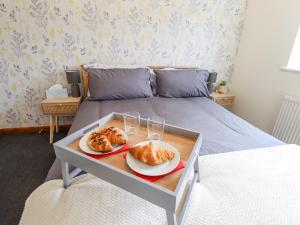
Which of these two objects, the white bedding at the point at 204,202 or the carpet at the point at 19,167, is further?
the carpet at the point at 19,167

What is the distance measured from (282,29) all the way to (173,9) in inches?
51.3

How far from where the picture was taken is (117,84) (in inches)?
76.5

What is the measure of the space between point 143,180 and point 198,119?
1.11 meters

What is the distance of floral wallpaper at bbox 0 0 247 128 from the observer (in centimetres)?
197

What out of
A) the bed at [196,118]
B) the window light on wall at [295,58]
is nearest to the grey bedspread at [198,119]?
the bed at [196,118]

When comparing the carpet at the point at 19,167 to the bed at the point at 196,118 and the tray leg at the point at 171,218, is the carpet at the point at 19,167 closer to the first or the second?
the bed at the point at 196,118

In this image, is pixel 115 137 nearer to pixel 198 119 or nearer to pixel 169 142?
pixel 169 142

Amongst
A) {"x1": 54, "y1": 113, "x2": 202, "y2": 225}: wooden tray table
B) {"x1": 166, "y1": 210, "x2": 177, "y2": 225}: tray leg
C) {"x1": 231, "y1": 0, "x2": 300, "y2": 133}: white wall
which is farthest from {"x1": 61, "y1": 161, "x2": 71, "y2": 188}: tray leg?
{"x1": 231, "y1": 0, "x2": 300, "y2": 133}: white wall

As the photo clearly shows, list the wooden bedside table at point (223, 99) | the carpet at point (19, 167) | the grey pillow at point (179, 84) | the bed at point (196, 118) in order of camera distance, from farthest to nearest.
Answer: the wooden bedside table at point (223, 99), the grey pillow at point (179, 84), the carpet at point (19, 167), the bed at point (196, 118)

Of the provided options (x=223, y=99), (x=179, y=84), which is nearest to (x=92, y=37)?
(x=179, y=84)

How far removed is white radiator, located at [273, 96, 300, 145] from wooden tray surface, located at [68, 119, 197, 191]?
1702 millimetres

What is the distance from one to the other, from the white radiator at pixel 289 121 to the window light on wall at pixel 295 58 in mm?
360

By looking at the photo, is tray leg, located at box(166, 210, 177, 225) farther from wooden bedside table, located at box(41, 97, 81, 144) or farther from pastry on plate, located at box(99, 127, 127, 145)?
wooden bedside table, located at box(41, 97, 81, 144)

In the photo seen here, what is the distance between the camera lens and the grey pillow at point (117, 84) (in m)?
1.91
